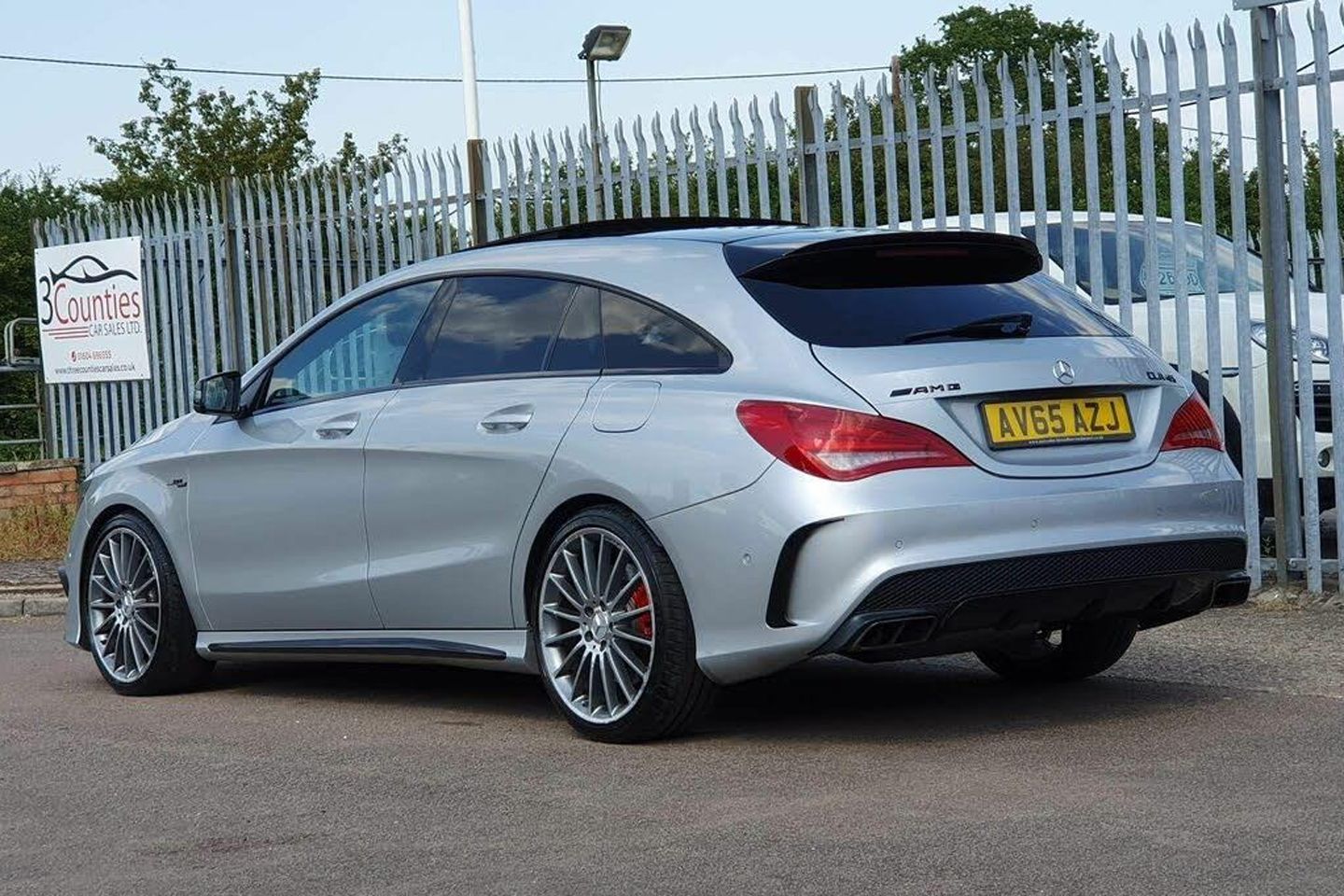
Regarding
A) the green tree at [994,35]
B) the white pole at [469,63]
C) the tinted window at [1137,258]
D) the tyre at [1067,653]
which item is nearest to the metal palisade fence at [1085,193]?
the tinted window at [1137,258]

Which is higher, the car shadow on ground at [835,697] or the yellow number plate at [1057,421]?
the yellow number plate at [1057,421]

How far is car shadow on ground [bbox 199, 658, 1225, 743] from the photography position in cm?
684

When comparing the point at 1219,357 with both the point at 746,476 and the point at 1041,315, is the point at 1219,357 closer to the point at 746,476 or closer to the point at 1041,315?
the point at 1041,315

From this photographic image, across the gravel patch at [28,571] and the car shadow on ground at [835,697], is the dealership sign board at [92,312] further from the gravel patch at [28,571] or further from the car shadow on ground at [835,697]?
the car shadow on ground at [835,697]

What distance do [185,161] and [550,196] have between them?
32631mm

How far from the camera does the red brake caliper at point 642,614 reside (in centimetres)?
647

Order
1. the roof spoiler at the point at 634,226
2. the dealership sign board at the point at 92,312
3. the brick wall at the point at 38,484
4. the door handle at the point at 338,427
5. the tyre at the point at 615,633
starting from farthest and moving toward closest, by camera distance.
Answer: the brick wall at the point at 38,484, the dealership sign board at the point at 92,312, the door handle at the point at 338,427, the roof spoiler at the point at 634,226, the tyre at the point at 615,633

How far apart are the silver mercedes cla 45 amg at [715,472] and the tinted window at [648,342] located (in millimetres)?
10

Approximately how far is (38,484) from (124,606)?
861 centimetres

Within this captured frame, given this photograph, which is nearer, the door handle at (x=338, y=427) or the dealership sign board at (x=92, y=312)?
the door handle at (x=338, y=427)

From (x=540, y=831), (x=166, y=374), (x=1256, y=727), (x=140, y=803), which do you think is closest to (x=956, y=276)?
(x=1256, y=727)

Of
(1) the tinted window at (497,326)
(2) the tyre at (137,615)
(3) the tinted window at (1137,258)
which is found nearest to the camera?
(1) the tinted window at (497,326)

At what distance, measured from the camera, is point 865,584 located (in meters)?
6.00

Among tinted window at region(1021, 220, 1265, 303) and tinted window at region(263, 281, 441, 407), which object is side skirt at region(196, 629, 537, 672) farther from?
tinted window at region(1021, 220, 1265, 303)
